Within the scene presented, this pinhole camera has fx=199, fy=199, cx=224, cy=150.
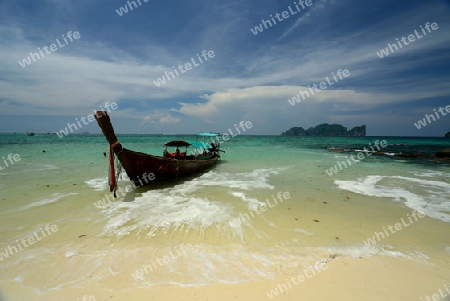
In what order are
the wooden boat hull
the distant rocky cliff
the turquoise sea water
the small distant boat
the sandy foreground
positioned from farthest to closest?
1. the distant rocky cliff
2. the wooden boat hull
3. the small distant boat
4. the turquoise sea water
5. the sandy foreground

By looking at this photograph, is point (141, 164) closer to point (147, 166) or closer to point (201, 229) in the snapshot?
point (147, 166)

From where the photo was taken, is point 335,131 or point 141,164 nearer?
point 141,164

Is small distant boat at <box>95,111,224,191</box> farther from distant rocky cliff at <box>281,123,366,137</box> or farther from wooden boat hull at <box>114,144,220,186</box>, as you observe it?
distant rocky cliff at <box>281,123,366,137</box>

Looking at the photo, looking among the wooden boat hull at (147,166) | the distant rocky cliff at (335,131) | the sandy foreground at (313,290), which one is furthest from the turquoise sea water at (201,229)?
the distant rocky cliff at (335,131)

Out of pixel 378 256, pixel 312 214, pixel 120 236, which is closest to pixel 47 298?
pixel 120 236

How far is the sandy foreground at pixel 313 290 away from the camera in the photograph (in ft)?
10.2

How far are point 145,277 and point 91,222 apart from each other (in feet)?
11.7

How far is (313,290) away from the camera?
10.6 feet

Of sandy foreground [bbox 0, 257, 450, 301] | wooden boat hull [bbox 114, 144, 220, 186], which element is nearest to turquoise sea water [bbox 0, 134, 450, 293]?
→ sandy foreground [bbox 0, 257, 450, 301]

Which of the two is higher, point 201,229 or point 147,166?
point 147,166

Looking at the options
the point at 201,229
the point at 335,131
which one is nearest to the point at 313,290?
the point at 201,229

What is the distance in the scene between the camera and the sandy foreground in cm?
310

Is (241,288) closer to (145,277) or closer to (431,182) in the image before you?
(145,277)

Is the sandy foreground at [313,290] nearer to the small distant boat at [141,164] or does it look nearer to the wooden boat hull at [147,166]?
the small distant boat at [141,164]
